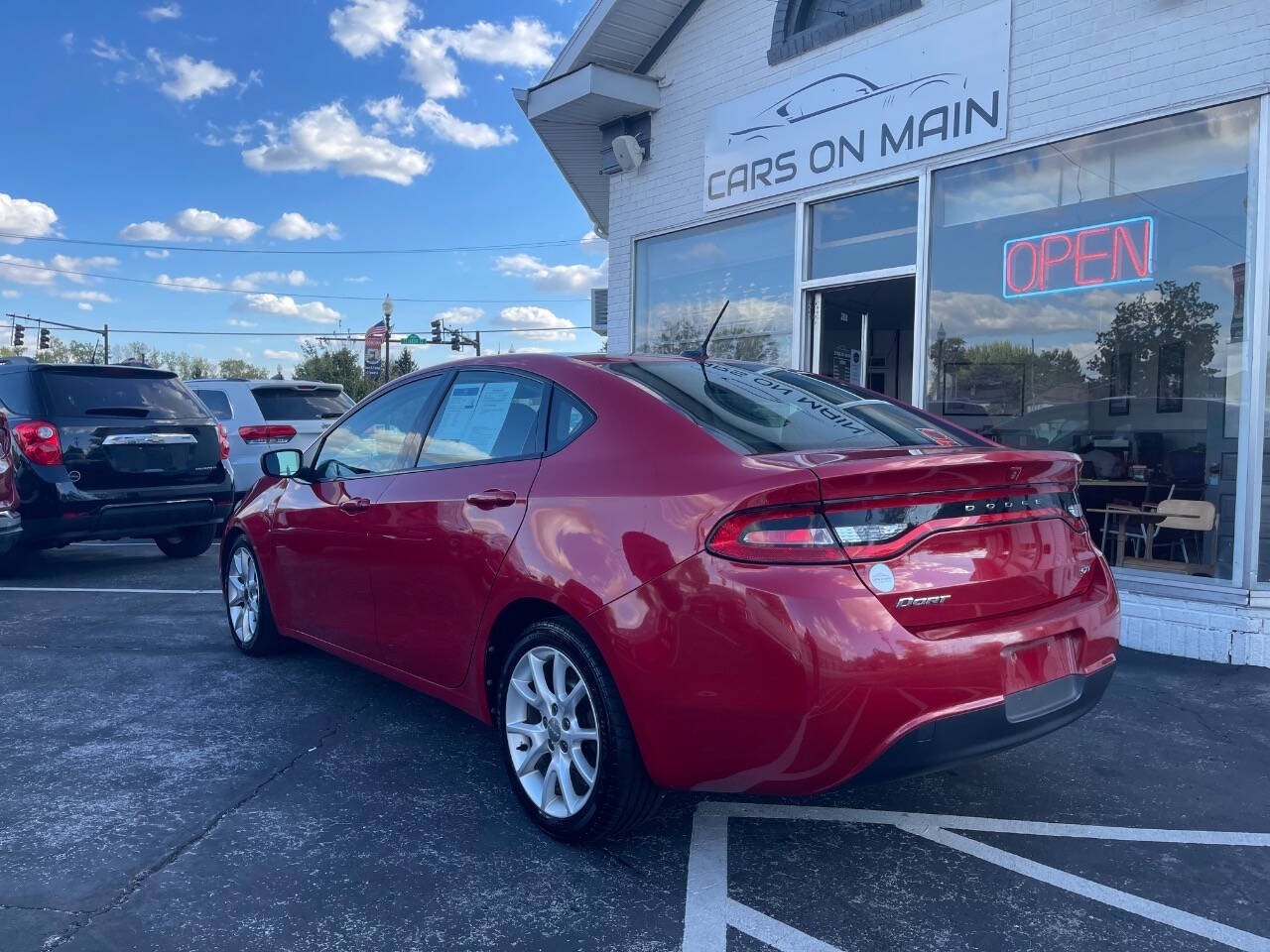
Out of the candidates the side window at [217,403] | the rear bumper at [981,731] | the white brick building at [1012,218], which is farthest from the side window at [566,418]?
the side window at [217,403]

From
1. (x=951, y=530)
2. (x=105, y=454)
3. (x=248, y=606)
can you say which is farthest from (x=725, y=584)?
(x=105, y=454)

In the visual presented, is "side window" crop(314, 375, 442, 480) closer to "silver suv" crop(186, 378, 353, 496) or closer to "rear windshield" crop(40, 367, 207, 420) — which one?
"rear windshield" crop(40, 367, 207, 420)

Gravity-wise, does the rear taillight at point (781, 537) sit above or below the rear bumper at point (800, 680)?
above

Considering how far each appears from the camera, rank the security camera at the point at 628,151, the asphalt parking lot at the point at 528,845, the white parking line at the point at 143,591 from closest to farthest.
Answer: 1. the asphalt parking lot at the point at 528,845
2. the white parking line at the point at 143,591
3. the security camera at the point at 628,151

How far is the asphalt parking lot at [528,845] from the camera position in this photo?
2639 mm

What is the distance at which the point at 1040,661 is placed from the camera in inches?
110

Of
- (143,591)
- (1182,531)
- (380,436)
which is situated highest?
(380,436)

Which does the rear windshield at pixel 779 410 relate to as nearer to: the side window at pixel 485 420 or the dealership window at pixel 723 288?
the side window at pixel 485 420

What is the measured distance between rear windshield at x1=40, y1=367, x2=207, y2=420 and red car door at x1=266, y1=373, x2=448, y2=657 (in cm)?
384

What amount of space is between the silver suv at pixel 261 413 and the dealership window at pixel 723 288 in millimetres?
3460

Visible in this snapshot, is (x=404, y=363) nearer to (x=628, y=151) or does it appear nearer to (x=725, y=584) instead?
(x=628, y=151)

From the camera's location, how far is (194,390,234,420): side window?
10.3m

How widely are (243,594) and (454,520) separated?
2.43 meters

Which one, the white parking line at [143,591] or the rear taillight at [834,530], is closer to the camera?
the rear taillight at [834,530]
